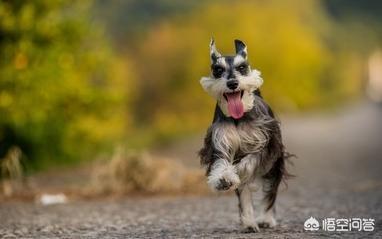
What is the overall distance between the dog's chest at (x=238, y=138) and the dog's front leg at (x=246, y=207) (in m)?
0.39

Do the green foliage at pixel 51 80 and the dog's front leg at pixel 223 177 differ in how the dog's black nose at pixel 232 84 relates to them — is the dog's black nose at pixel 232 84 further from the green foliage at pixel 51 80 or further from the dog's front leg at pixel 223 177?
the green foliage at pixel 51 80

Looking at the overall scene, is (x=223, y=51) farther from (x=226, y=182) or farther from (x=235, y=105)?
(x=226, y=182)

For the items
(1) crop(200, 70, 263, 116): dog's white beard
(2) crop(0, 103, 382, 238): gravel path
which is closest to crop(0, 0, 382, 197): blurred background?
(2) crop(0, 103, 382, 238): gravel path

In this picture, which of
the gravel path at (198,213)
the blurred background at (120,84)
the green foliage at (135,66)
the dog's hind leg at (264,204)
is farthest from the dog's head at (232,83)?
the green foliage at (135,66)

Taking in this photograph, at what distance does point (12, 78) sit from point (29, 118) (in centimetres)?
153

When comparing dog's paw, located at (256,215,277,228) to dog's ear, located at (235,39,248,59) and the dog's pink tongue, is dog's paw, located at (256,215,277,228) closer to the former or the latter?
the dog's pink tongue

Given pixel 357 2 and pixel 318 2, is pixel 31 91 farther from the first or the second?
pixel 357 2

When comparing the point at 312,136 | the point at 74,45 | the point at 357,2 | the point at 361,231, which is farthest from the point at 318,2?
the point at 361,231

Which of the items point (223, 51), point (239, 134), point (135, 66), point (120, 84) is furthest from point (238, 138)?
point (135, 66)

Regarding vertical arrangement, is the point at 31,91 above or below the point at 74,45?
below

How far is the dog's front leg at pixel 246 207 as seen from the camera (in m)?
9.82

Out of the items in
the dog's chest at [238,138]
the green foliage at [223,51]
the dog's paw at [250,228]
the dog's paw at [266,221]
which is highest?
the green foliage at [223,51]

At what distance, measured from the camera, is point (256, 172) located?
1002 centimetres

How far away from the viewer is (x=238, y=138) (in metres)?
9.68
